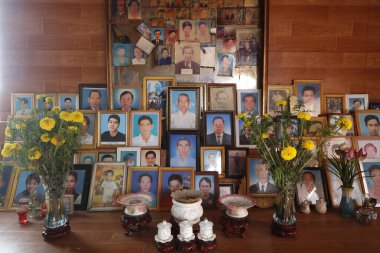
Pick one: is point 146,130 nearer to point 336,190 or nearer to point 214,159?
point 214,159

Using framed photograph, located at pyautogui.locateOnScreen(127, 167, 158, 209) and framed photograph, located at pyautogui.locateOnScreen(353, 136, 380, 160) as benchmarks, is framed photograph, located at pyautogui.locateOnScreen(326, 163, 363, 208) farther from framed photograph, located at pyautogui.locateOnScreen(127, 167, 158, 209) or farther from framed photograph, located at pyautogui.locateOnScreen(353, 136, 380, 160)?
framed photograph, located at pyautogui.locateOnScreen(127, 167, 158, 209)

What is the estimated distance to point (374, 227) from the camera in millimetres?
1571

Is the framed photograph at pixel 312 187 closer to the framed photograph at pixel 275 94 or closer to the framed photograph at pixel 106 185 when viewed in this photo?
the framed photograph at pixel 275 94

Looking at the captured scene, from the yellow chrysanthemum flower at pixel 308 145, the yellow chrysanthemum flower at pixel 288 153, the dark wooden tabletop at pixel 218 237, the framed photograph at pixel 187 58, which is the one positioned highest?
the framed photograph at pixel 187 58

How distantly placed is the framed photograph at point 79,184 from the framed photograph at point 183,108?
24.6 inches

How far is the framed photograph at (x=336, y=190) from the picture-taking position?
1.78 m

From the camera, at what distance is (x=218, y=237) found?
1.48 m

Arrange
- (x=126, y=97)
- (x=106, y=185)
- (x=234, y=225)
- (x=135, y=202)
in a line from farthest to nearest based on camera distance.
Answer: (x=126, y=97) → (x=106, y=185) → (x=135, y=202) → (x=234, y=225)

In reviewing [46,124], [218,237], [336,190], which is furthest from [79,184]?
[336,190]

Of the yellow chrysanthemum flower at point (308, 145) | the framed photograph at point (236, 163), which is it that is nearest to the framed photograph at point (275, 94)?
the framed photograph at point (236, 163)

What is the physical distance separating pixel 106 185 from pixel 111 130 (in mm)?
368

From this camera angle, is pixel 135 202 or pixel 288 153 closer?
pixel 288 153

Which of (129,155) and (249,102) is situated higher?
(249,102)

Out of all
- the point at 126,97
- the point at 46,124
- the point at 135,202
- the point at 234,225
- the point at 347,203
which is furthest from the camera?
the point at 126,97
